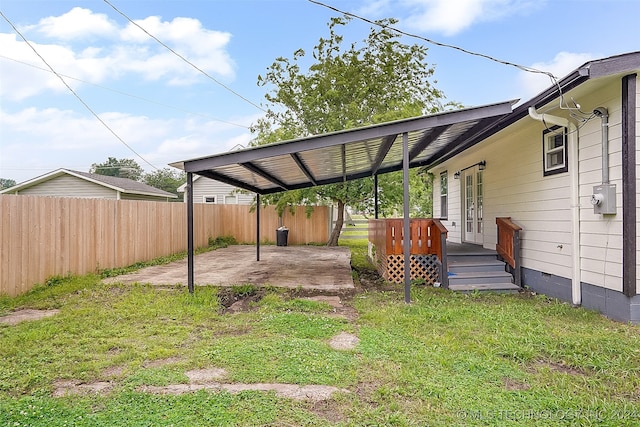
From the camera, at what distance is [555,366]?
122 inches

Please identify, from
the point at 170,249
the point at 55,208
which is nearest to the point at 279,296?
the point at 55,208

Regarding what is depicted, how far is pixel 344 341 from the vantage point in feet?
12.2

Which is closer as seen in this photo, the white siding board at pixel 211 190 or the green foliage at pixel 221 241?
the green foliage at pixel 221 241

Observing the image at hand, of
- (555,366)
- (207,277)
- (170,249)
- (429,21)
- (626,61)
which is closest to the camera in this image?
(555,366)

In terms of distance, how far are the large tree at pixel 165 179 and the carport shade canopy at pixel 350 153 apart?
115 ft

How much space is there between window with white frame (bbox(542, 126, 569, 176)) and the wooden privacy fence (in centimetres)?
820

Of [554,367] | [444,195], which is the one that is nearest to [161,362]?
[554,367]

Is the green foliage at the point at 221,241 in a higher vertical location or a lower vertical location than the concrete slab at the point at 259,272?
higher

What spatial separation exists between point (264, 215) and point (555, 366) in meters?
12.9

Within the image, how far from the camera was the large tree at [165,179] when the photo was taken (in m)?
41.7

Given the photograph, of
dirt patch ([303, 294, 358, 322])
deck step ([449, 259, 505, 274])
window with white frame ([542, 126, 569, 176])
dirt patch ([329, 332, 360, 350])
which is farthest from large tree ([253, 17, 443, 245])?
dirt patch ([329, 332, 360, 350])

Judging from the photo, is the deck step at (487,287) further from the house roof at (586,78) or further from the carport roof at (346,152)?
the house roof at (586,78)

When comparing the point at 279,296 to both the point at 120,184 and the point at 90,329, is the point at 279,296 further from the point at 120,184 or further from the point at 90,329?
the point at 120,184

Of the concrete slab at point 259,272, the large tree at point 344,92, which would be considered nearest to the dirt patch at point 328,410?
the concrete slab at point 259,272
